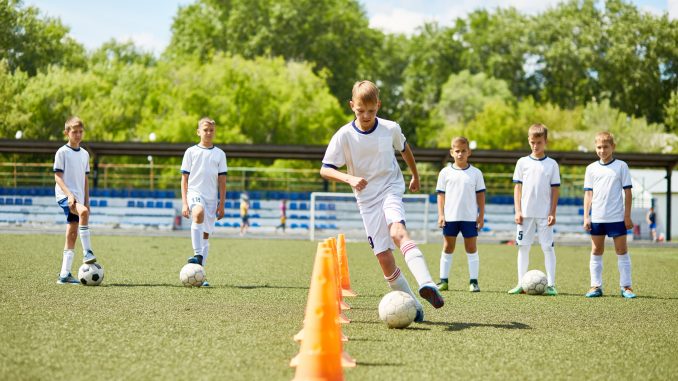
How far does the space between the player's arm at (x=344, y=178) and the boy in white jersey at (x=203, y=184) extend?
406 cm

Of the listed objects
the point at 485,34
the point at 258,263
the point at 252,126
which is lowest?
the point at 258,263

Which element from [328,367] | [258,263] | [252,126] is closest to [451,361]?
[328,367]

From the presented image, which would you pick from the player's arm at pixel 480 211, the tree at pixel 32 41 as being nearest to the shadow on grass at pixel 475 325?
the player's arm at pixel 480 211

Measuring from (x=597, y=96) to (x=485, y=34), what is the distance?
1155 cm

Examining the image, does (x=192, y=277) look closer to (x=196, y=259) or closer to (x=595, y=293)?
(x=196, y=259)

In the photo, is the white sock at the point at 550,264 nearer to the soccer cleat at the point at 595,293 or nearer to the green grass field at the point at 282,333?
the green grass field at the point at 282,333

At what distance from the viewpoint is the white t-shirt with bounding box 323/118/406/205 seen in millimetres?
7109

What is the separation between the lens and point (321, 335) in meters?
4.64

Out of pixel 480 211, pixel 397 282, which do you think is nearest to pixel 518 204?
pixel 480 211

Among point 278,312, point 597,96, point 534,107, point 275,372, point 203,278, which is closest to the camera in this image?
point 275,372

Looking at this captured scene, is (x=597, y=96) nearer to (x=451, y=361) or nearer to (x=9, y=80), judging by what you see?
(x=9, y=80)

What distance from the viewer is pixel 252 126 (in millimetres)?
52625

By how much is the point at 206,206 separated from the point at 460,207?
133 inches

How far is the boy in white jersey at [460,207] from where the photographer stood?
10789mm
